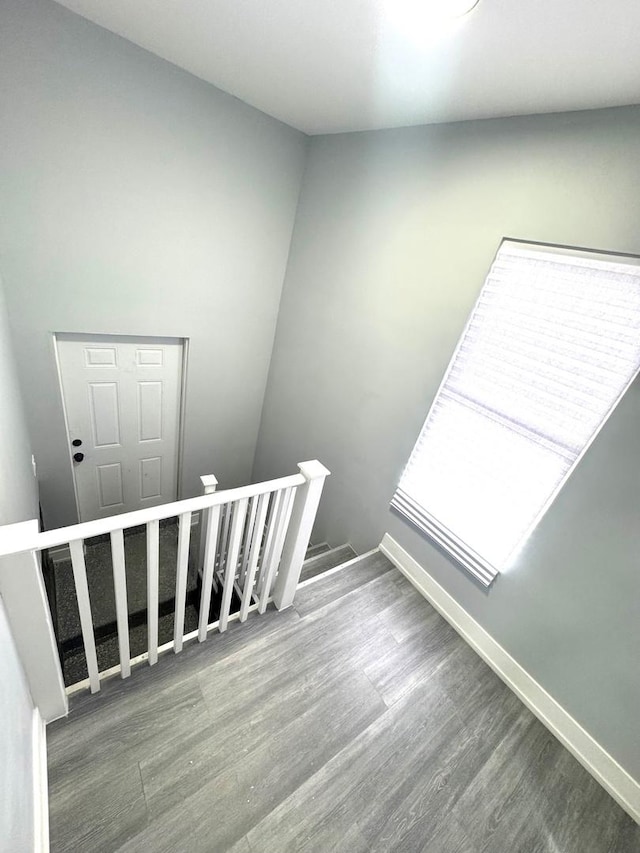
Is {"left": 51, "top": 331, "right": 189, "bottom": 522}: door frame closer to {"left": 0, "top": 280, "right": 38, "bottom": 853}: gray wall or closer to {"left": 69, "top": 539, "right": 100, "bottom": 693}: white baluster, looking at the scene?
{"left": 0, "top": 280, "right": 38, "bottom": 853}: gray wall

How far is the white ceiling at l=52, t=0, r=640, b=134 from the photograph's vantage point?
0.98m

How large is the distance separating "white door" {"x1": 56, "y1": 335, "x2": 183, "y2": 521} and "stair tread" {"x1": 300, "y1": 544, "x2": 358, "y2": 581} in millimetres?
1800

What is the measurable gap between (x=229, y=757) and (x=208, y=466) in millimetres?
2584

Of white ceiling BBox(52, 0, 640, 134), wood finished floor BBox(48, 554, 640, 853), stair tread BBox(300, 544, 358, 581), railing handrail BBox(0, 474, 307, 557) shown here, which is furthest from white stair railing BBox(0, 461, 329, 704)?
white ceiling BBox(52, 0, 640, 134)

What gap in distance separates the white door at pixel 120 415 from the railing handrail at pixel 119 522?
1.80m

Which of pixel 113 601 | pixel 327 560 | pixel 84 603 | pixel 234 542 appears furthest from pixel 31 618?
pixel 113 601

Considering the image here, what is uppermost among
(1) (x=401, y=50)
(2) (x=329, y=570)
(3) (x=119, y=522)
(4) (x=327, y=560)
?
(1) (x=401, y=50)

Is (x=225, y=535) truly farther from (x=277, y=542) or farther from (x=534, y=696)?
(x=534, y=696)

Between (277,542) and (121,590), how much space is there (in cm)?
68

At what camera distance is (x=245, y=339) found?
3.09 meters

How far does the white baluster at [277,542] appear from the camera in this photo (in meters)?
1.57

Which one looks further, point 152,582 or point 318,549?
point 318,549

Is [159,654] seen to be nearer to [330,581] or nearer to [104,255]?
[330,581]

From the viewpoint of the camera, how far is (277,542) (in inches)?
65.5
